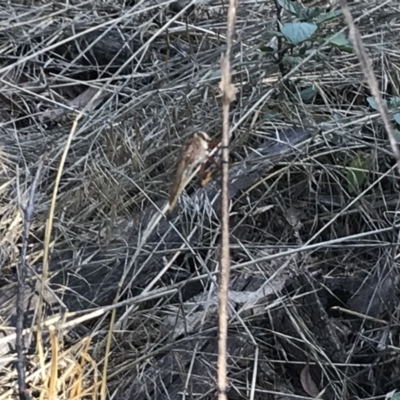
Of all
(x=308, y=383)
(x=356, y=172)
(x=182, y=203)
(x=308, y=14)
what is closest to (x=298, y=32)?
(x=308, y=14)

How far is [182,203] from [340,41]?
0.49 m

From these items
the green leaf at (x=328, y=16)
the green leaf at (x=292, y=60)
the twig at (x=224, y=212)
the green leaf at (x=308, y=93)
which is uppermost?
the twig at (x=224, y=212)

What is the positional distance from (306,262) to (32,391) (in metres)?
0.59

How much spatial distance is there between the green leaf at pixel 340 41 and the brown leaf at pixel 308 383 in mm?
686

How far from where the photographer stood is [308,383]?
1.39 meters

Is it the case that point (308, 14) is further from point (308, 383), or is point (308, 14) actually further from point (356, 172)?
point (308, 383)

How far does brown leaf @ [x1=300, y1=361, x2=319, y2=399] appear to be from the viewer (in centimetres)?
138

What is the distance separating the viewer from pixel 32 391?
1.24 m

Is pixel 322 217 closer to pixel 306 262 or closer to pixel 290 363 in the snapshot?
pixel 306 262

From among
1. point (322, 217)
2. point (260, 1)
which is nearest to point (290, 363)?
point (322, 217)

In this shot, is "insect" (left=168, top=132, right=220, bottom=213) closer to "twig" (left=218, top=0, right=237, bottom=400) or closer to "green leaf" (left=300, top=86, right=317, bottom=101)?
"twig" (left=218, top=0, right=237, bottom=400)

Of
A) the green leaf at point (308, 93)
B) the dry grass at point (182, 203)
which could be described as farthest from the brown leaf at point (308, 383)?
the green leaf at point (308, 93)

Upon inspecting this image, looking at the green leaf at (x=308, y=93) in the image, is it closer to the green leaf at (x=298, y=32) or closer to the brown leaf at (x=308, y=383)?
the green leaf at (x=298, y=32)

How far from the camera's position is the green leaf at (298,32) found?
5.10ft
